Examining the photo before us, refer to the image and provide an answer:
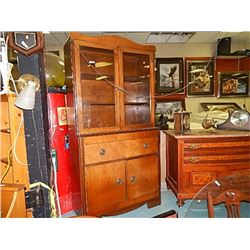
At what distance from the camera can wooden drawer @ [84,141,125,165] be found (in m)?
1.97

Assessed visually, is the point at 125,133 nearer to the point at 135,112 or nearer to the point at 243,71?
the point at 135,112

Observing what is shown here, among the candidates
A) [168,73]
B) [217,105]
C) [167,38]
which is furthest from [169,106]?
[167,38]

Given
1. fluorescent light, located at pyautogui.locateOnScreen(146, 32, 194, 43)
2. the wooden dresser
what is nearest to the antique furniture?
the wooden dresser

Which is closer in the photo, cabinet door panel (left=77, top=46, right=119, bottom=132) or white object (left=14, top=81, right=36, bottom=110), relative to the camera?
white object (left=14, top=81, right=36, bottom=110)

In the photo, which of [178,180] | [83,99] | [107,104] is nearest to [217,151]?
[178,180]

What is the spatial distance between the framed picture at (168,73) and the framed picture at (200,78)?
0.62ft

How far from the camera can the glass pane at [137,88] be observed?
2.45m

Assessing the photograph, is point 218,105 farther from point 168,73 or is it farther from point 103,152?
point 103,152

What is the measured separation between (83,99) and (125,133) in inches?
22.1

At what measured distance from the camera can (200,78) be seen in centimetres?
385

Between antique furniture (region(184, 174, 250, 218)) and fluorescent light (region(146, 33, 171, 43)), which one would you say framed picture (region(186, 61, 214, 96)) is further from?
antique furniture (region(184, 174, 250, 218))

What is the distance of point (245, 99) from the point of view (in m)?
3.96

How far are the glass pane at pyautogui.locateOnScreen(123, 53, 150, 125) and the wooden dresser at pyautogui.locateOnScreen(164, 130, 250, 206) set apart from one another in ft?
1.69
